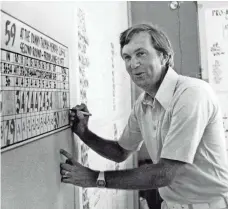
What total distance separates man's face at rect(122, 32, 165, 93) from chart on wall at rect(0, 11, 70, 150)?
0.31m

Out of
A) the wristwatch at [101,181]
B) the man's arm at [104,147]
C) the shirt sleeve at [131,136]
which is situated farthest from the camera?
the shirt sleeve at [131,136]

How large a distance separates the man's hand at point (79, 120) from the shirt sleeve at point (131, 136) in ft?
0.96

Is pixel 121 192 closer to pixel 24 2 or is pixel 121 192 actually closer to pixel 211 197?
pixel 211 197

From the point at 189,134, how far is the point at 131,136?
1.59ft

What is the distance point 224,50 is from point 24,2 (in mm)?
2137

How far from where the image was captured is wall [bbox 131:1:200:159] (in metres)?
2.78

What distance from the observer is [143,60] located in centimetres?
121

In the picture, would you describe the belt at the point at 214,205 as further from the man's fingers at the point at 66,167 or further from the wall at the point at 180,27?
the wall at the point at 180,27

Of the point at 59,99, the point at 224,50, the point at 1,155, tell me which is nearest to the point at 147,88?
the point at 59,99

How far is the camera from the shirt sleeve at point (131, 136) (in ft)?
4.86

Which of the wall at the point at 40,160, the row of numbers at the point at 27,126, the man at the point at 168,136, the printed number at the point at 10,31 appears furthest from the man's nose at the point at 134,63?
the printed number at the point at 10,31

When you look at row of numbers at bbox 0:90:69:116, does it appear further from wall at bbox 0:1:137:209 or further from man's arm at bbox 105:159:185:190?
man's arm at bbox 105:159:185:190

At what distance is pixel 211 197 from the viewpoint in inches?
48.4

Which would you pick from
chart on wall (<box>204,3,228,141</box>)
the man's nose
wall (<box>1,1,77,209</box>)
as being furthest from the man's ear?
chart on wall (<box>204,3,228,141</box>)
